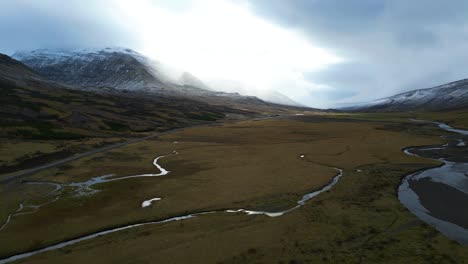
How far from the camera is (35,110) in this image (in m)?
136

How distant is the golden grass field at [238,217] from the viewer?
28844mm

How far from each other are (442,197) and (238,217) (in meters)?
28.6

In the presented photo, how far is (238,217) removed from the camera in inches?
1503

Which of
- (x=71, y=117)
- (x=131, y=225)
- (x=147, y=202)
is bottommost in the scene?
(x=131, y=225)

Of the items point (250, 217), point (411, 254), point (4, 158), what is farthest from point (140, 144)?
point (411, 254)

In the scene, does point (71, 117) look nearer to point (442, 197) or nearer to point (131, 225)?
point (131, 225)

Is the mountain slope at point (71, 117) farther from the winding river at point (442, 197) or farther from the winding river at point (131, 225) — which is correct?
the winding river at point (442, 197)

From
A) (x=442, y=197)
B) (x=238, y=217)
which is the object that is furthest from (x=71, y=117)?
(x=442, y=197)

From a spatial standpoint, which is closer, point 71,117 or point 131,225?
point 131,225

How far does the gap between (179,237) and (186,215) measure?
7485 millimetres

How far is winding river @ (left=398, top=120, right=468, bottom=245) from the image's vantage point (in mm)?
34375

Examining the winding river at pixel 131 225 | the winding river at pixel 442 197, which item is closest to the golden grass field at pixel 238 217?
the winding river at pixel 131 225

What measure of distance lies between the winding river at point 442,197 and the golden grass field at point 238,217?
6.33 ft

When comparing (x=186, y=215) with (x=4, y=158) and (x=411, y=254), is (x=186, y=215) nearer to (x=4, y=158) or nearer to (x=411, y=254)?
(x=411, y=254)
